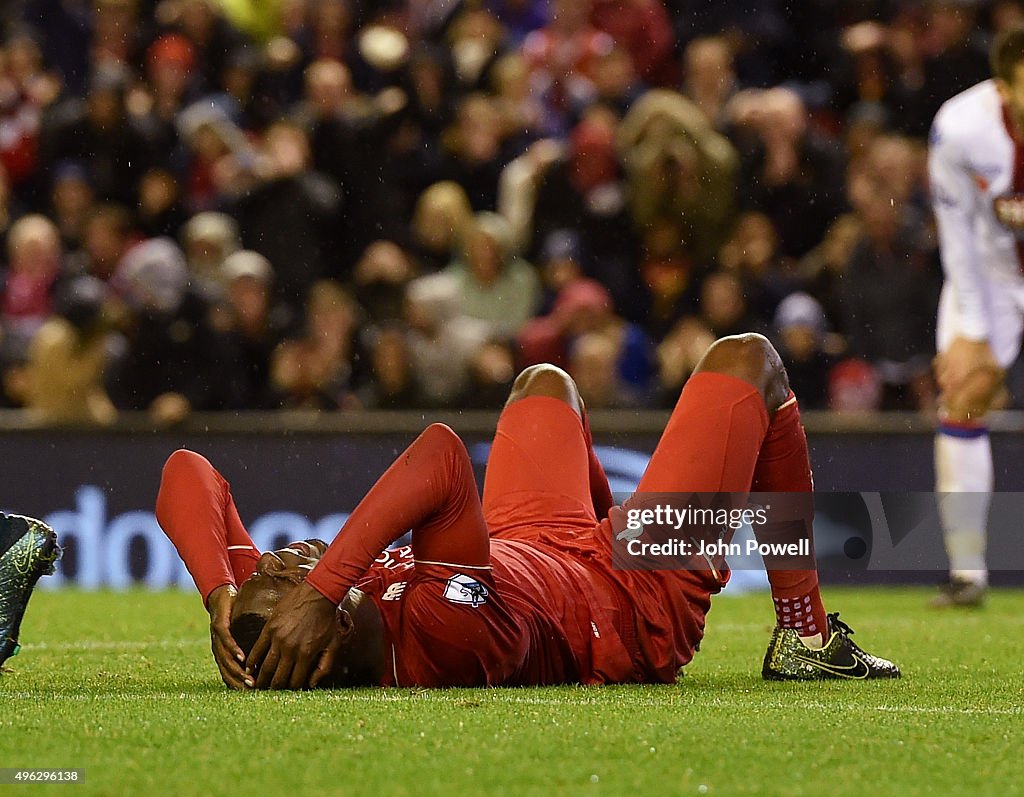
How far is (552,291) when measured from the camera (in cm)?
1096

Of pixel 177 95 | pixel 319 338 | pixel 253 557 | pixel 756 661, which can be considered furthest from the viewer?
pixel 177 95

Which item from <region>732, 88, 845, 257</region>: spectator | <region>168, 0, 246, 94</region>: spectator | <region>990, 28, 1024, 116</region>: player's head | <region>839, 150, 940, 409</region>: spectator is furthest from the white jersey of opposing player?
<region>168, 0, 246, 94</region>: spectator

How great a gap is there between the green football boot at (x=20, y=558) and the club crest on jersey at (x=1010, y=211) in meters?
5.15

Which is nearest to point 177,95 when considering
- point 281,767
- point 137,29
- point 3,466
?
point 137,29

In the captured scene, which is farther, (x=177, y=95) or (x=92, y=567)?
(x=177, y=95)

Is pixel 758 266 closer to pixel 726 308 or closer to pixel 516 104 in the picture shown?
pixel 726 308

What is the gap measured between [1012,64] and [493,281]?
143 inches

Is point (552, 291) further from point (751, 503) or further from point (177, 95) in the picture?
point (751, 503)

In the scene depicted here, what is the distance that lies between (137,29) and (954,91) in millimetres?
5521

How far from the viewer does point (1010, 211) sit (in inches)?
336

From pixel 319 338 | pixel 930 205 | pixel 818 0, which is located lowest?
pixel 319 338

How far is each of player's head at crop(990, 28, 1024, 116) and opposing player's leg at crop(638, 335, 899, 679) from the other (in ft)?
12.1

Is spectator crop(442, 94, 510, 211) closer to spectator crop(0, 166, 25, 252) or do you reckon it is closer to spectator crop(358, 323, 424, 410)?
spectator crop(358, 323, 424, 410)

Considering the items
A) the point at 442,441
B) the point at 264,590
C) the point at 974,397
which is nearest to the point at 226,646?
the point at 264,590
